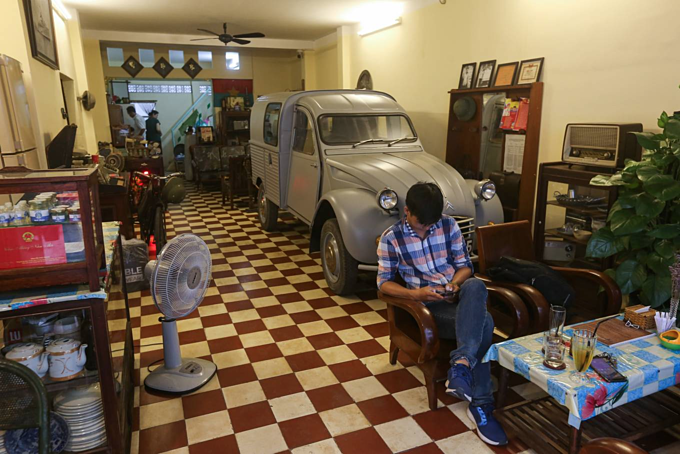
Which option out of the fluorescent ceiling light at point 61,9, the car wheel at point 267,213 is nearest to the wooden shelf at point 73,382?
the car wheel at point 267,213

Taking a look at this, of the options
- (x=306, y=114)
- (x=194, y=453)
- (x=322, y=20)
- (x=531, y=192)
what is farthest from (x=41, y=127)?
(x=322, y=20)

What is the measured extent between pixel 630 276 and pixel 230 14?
6.91 m

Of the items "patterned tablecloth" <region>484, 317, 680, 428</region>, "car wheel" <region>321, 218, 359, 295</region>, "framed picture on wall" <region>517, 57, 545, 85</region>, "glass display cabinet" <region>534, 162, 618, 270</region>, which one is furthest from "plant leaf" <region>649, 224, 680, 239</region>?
"framed picture on wall" <region>517, 57, 545, 85</region>

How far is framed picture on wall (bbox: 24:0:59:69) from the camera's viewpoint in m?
3.92

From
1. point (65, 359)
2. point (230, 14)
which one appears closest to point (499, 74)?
point (230, 14)

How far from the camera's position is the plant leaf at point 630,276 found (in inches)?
112

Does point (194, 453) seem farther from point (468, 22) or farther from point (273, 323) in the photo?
point (468, 22)

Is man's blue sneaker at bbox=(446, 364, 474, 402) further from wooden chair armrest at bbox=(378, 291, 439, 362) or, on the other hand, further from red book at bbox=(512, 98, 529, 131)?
red book at bbox=(512, 98, 529, 131)

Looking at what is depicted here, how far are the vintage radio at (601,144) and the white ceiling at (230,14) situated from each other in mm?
3423

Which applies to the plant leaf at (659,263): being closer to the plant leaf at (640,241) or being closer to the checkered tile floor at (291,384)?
the plant leaf at (640,241)

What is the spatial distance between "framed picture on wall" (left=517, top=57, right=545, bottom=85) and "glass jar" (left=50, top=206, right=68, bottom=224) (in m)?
4.48

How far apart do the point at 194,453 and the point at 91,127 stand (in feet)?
23.1

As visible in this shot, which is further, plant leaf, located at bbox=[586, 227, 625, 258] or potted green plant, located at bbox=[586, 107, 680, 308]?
plant leaf, located at bbox=[586, 227, 625, 258]

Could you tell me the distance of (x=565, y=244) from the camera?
13.1ft
